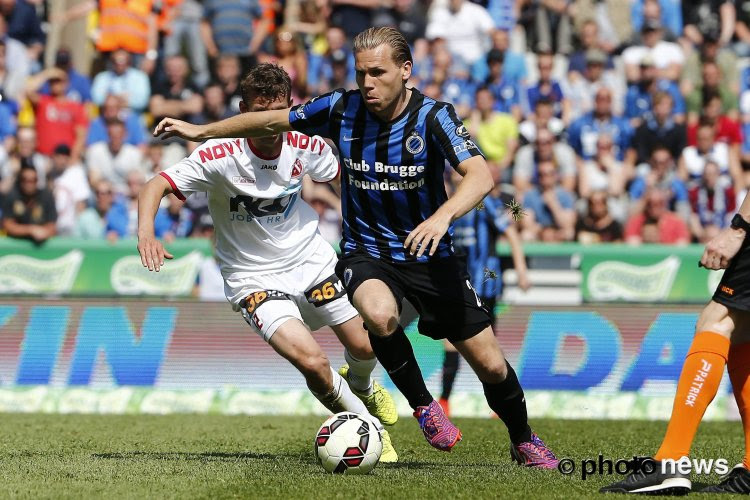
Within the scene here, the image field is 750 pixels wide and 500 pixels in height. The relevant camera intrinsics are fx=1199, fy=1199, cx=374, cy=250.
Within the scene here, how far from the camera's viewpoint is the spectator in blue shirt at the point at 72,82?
662 inches

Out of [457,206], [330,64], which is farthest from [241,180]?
[330,64]

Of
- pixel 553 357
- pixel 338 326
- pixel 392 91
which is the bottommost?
pixel 553 357

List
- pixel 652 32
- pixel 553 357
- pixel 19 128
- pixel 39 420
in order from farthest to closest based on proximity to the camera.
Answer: pixel 652 32
pixel 19 128
pixel 553 357
pixel 39 420

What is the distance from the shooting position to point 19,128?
1600 centimetres

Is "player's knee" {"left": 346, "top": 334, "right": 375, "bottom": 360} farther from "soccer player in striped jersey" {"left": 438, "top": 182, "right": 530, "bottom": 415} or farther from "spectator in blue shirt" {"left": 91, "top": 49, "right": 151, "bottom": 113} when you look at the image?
"spectator in blue shirt" {"left": 91, "top": 49, "right": 151, "bottom": 113}

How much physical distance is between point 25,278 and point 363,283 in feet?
23.0

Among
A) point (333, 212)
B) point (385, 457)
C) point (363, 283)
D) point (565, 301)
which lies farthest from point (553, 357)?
point (363, 283)

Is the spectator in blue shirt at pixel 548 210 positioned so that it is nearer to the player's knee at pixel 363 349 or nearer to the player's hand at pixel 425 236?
the player's knee at pixel 363 349

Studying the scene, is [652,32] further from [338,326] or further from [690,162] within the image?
[338,326]

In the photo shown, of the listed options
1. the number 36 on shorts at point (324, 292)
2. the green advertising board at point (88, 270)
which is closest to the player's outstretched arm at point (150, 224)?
the number 36 on shorts at point (324, 292)

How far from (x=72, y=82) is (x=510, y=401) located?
11113 millimetres

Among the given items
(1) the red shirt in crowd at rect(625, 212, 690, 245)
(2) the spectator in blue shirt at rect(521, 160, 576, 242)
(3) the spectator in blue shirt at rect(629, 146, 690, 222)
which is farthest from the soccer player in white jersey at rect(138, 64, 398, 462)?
(3) the spectator in blue shirt at rect(629, 146, 690, 222)

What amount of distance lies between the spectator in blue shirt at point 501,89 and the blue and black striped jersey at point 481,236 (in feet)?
14.2

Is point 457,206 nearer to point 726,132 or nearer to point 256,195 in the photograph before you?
point 256,195
